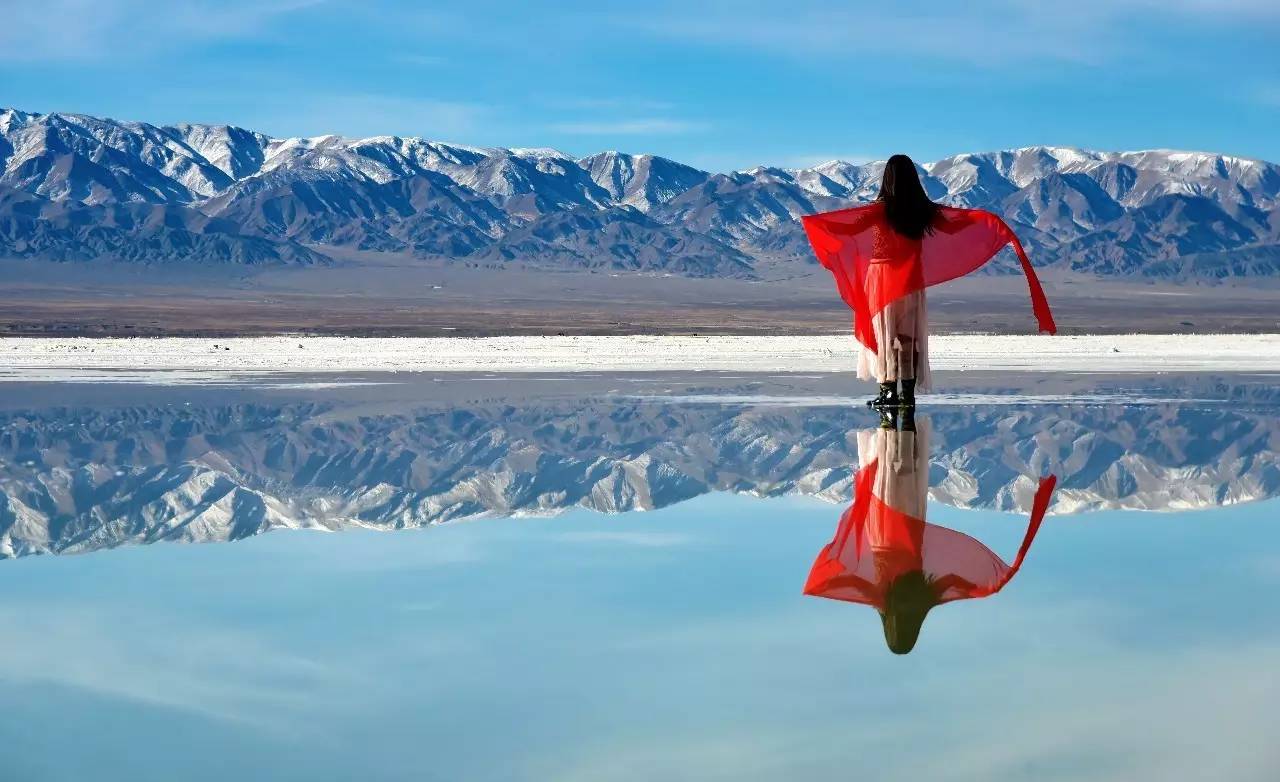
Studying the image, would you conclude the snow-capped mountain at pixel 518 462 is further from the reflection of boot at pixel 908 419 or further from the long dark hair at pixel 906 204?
the long dark hair at pixel 906 204

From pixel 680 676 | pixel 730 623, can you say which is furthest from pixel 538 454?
pixel 680 676

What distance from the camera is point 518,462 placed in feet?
34.1

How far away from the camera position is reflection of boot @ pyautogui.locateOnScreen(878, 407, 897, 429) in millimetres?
12578

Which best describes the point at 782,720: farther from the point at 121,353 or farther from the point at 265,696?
the point at 121,353

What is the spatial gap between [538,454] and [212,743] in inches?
275

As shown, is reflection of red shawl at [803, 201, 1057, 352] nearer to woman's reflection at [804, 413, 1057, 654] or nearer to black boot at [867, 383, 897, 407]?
black boot at [867, 383, 897, 407]

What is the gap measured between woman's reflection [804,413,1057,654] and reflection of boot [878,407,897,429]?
11.1 feet

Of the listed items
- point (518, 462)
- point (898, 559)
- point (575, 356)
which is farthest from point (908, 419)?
point (575, 356)

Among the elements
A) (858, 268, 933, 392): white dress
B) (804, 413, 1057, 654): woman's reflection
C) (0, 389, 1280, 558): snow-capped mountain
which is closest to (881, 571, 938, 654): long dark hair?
(804, 413, 1057, 654): woman's reflection

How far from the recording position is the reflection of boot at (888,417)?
12.6 metres

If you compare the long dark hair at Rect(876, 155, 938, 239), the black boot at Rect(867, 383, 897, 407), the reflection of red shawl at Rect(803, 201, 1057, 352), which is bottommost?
the black boot at Rect(867, 383, 897, 407)

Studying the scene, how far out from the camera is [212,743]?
154 inches

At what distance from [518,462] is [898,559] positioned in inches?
171

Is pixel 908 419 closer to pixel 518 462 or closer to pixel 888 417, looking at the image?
pixel 888 417
